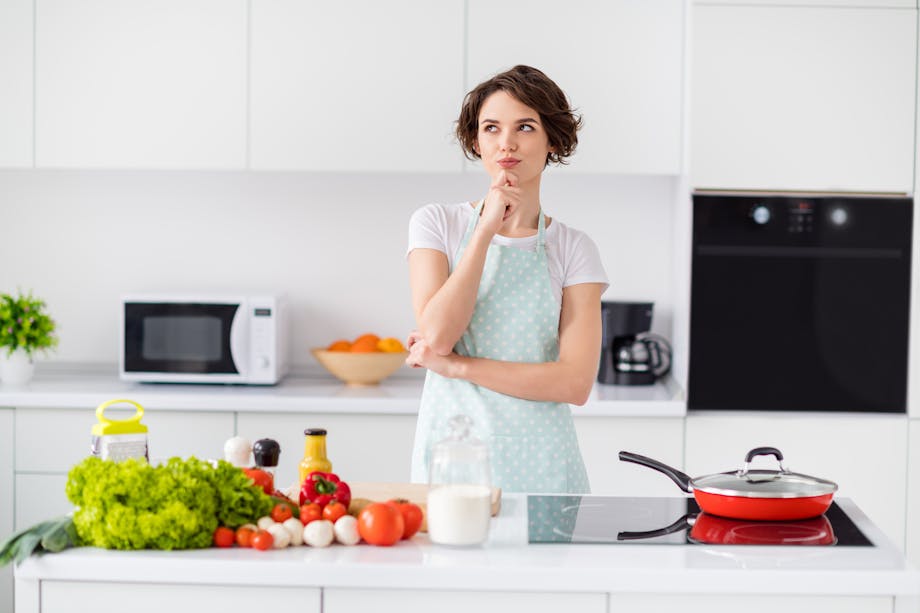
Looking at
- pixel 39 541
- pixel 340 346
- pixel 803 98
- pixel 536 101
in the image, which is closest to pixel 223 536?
pixel 39 541

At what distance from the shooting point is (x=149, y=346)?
351 centimetres

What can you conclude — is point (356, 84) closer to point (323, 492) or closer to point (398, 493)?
point (398, 493)

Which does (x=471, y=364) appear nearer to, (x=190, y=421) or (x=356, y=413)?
(x=356, y=413)

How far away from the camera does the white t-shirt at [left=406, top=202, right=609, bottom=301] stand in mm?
2137

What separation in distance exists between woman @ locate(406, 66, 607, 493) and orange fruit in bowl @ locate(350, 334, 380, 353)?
1440mm

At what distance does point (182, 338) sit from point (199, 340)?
56mm

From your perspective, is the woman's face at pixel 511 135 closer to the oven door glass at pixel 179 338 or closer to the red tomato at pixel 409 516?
the red tomato at pixel 409 516

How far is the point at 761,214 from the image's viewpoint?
3.27 m

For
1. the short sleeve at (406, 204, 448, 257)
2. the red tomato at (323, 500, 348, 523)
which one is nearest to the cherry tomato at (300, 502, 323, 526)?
the red tomato at (323, 500, 348, 523)

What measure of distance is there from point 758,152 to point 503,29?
2.87 ft

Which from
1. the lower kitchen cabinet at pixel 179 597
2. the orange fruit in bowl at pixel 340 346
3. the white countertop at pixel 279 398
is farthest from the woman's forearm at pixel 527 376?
the orange fruit in bowl at pixel 340 346

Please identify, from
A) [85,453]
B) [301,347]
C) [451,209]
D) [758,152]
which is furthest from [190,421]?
[758,152]

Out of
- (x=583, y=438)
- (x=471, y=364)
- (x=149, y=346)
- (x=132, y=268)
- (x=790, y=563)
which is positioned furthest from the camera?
(x=132, y=268)

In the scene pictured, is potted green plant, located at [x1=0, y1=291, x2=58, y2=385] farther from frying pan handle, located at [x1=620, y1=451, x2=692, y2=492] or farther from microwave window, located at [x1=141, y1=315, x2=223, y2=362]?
frying pan handle, located at [x1=620, y1=451, x2=692, y2=492]
